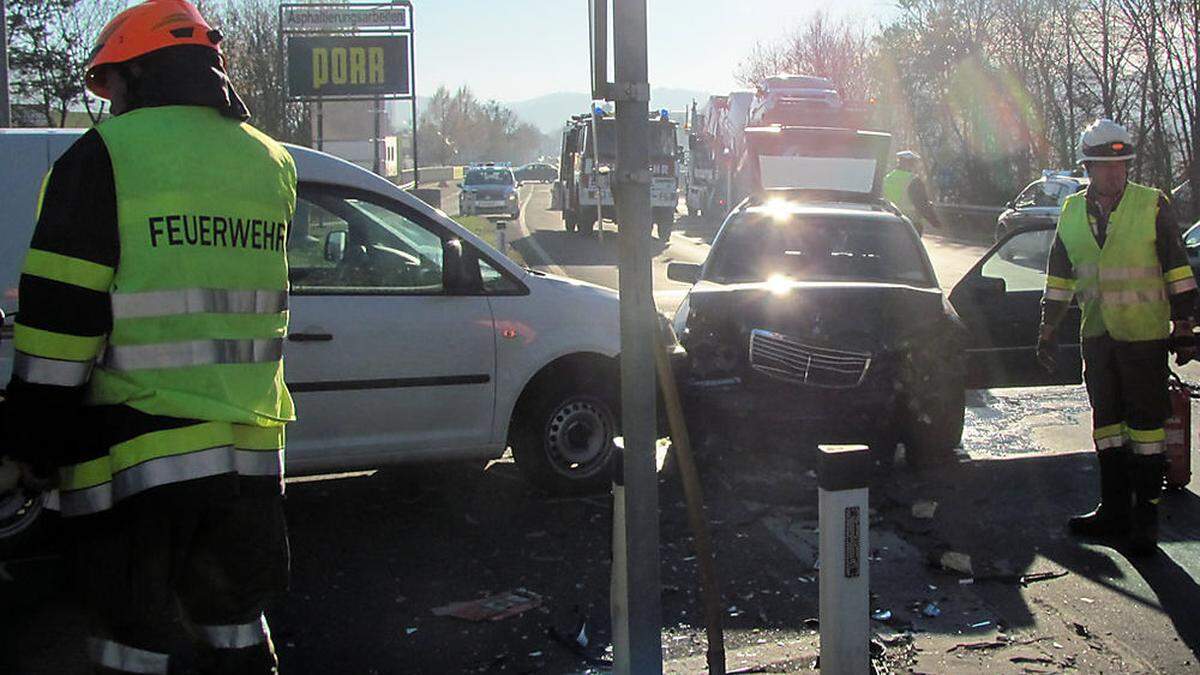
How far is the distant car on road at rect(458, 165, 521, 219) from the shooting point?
44.0 metres

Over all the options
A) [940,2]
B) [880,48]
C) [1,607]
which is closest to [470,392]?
[1,607]

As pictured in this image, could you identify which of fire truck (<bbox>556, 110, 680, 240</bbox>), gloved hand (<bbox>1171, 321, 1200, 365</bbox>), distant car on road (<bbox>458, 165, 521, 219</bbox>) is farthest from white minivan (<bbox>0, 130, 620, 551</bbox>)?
distant car on road (<bbox>458, 165, 521, 219</bbox>)

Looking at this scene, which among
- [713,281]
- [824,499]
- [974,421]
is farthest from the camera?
[974,421]

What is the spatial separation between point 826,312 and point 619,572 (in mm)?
3455

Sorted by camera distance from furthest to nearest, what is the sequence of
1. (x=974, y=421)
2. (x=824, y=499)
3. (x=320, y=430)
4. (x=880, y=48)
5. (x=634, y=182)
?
(x=880, y=48)
(x=974, y=421)
(x=320, y=430)
(x=824, y=499)
(x=634, y=182)

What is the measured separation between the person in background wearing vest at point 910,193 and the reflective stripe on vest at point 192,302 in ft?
39.8

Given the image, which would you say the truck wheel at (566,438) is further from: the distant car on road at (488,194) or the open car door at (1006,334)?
the distant car on road at (488,194)

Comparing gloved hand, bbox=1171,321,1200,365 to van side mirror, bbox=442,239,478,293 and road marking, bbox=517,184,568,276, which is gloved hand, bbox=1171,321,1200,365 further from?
road marking, bbox=517,184,568,276

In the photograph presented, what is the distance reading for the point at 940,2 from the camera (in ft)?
160

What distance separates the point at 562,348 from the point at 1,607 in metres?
2.86

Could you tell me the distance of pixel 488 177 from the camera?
44.9m

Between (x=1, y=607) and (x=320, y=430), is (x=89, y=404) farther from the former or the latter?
(x=320, y=430)

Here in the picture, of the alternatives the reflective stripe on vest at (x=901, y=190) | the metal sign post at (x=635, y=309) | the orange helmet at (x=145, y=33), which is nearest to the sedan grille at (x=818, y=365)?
the metal sign post at (x=635, y=309)

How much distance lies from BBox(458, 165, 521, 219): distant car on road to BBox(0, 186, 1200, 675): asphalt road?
36.9 meters
